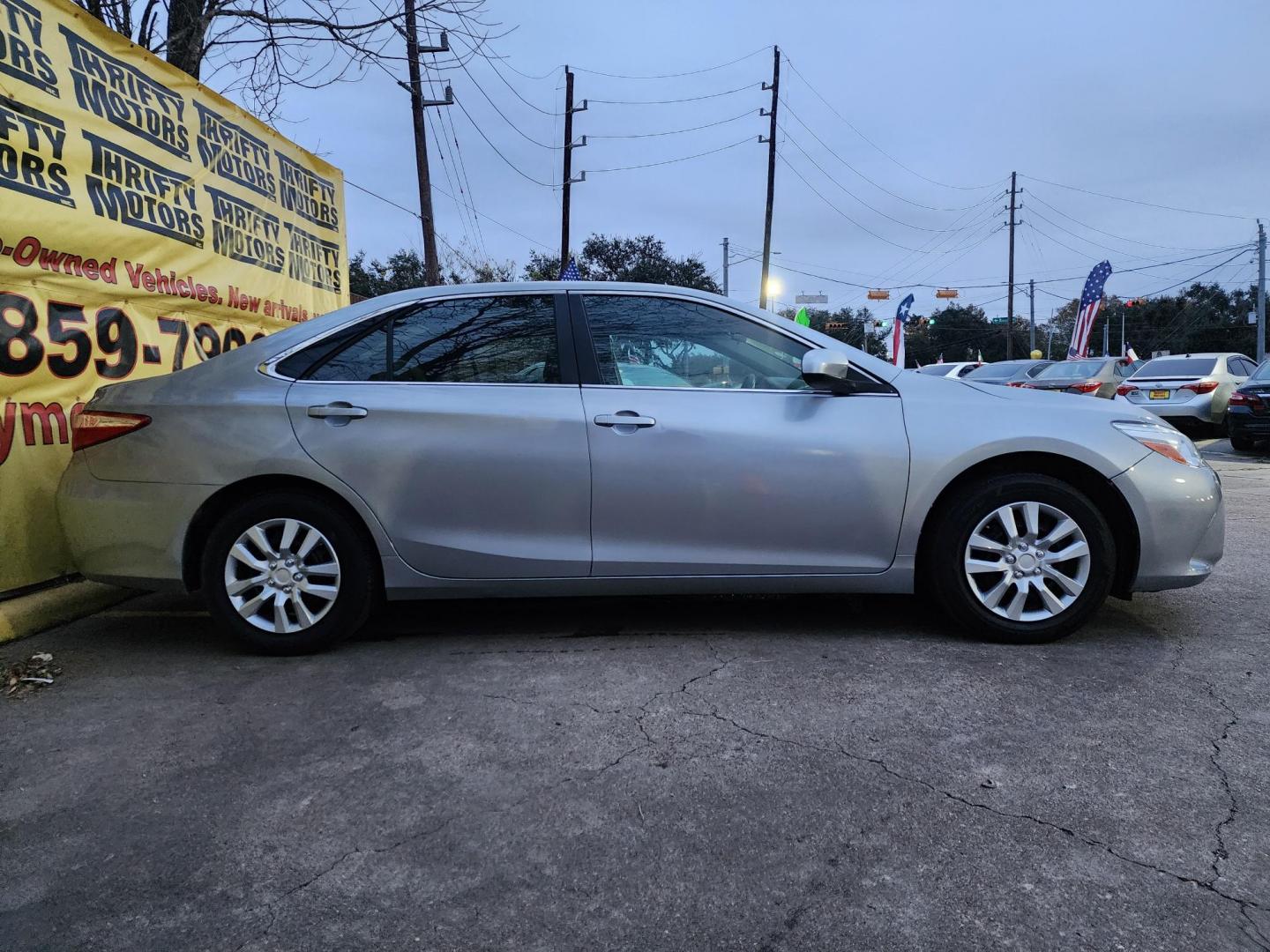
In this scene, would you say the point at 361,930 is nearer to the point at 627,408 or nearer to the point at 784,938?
the point at 784,938

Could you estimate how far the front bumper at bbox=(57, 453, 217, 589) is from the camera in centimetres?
353

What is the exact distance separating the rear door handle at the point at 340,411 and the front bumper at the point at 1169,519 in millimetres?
3182

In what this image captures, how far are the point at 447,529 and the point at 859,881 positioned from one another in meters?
2.19

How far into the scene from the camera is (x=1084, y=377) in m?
14.4

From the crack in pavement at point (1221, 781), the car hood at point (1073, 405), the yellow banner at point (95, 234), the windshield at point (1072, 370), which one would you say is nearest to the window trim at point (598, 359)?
the car hood at point (1073, 405)

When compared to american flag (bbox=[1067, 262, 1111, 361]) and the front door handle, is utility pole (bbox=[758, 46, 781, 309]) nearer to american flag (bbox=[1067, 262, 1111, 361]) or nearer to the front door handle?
american flag (bbox=[1067, 262, 1111, 361])

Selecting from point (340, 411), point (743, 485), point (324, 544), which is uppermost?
point (340, 411)

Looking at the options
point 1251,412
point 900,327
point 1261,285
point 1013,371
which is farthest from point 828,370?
point 1261,285

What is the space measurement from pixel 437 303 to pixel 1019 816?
9.83ft

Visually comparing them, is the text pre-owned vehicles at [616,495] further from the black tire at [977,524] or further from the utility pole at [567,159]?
the utility pole at [567,159]

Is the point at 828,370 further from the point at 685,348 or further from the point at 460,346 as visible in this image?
the point at 460,346

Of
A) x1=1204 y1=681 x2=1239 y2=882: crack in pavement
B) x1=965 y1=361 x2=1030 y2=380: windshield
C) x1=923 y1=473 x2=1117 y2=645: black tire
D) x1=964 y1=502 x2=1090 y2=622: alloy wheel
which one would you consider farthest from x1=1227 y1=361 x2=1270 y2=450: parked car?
x1=1204 y1=681 x2=1239 y2=882: crack in pavement

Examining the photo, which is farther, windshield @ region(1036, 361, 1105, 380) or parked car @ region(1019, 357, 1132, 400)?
windshield @ region(1036, 361, 1105, 380)

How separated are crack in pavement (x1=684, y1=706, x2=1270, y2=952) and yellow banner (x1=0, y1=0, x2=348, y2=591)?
143 inches
